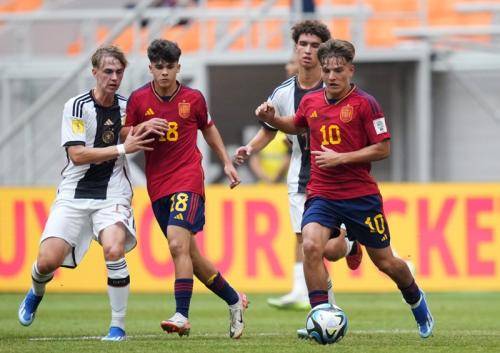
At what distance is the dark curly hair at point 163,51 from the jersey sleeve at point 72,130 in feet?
2.36

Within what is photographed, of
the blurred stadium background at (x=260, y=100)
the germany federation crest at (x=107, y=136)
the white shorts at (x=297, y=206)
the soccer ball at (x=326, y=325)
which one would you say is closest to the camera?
the soccer ball at (x=326, y=325)

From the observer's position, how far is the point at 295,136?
10297 millimetres

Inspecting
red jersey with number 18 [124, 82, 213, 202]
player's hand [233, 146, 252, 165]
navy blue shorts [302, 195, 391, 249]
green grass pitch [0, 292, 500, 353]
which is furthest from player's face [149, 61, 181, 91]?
green grass pitch [0, 292, 500, 353]

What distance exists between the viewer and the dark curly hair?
915cm

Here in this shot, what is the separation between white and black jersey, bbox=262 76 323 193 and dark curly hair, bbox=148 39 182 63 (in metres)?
1.18

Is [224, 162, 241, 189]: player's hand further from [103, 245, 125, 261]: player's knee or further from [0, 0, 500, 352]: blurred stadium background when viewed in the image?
[0, 0, 500, 352]: blurred stadium background

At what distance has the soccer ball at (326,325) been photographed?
332 inches

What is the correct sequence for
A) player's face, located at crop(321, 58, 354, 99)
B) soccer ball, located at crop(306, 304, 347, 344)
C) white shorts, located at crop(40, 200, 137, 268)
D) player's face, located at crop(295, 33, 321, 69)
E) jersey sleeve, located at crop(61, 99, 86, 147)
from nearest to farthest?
1. soccer ball, located at crop(306, 304, 347, 344)
2. player's face, located at crop(321, 58, 354, 99)
3. jersey sleeve, located at crop(61, 99, 86, 147)
4. white shorts, located at crop(40, 200, 137, 268)
5. player's face, located at crop(295, 33, 321, 69)

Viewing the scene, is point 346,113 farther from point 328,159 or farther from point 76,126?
point 76,126

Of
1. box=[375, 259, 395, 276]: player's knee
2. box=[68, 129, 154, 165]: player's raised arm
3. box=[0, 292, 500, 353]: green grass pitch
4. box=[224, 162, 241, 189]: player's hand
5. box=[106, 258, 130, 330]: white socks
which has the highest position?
box=[68, 129, 154, 165]: player's raised arm

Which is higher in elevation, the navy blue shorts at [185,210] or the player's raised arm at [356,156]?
the player's raised arm at [356,156]

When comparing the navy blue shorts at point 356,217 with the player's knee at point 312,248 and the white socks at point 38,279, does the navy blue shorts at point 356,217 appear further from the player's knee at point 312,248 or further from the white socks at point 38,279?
the white socks at point 38,279

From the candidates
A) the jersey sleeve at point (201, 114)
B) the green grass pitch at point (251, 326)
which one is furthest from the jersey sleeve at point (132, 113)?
the green grass pitch at point (251, 326)

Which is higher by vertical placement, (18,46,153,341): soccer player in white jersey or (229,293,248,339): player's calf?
(18,46,153,341): soccer player in white jersey
